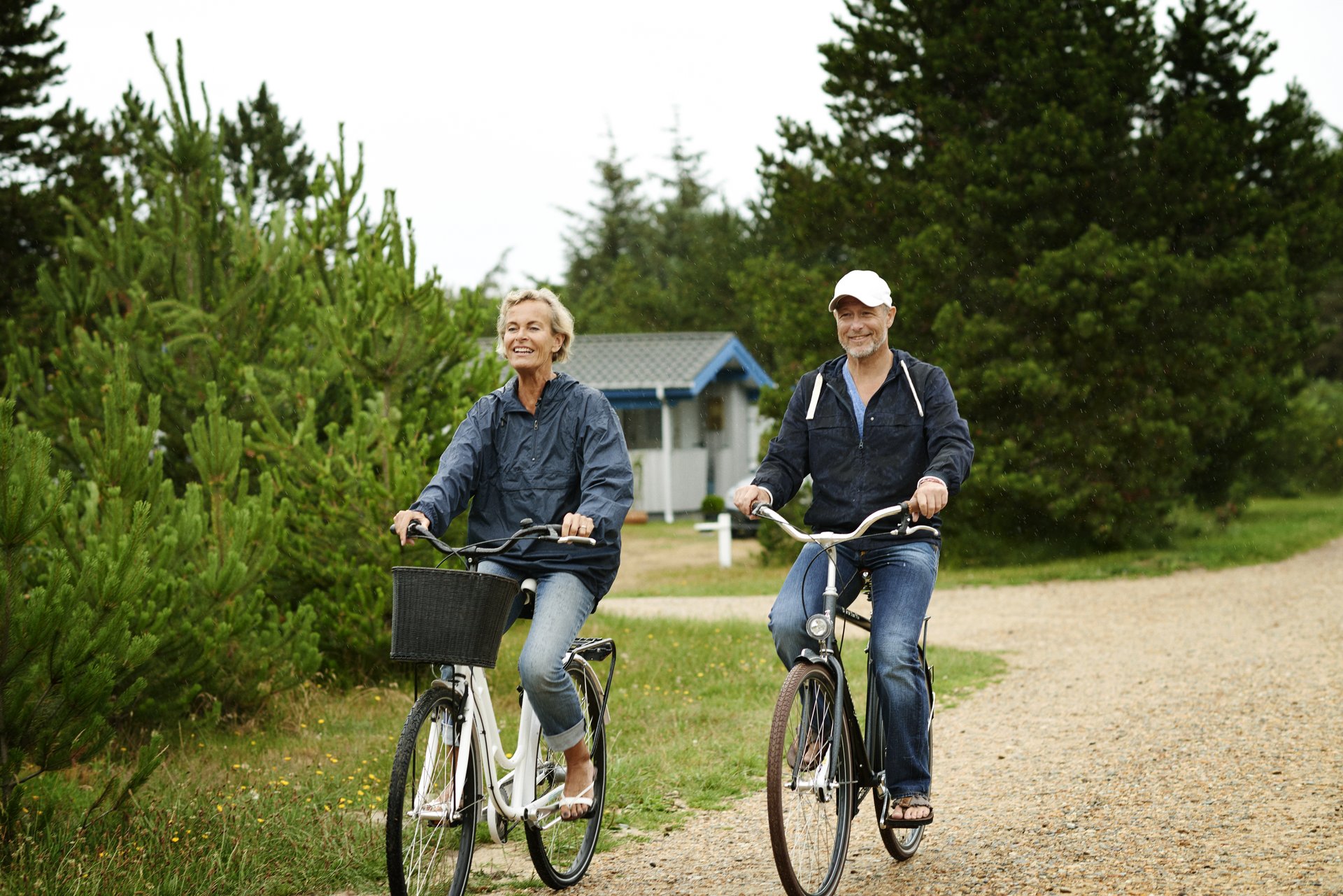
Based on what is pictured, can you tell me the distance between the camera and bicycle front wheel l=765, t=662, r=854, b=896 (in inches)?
160

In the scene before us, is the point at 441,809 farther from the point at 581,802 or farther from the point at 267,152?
the point at 267,152

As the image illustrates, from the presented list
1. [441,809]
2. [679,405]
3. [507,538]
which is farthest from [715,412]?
[441,809]

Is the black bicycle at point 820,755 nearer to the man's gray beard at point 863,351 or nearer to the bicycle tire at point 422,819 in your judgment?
the man's gray beard at point 863,351

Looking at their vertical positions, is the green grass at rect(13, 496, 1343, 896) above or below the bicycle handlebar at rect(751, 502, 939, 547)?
below

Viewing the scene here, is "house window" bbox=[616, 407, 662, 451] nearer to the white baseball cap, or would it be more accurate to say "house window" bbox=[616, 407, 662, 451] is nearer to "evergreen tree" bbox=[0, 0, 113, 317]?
"evergreen tree" bbox=[0, 0, 113, 317]

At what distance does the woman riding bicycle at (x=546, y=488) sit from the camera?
435cm

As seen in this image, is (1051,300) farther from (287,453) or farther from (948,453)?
(948,453)

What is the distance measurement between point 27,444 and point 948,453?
3279 millimetres

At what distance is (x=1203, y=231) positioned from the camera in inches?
733

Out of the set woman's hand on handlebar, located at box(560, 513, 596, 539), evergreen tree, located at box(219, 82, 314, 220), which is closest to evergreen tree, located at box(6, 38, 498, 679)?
woman's hand on handlebar, located at box(560, 513, 596, 539)

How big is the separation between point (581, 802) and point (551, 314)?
1740 mm

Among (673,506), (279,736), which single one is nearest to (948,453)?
(279,736)

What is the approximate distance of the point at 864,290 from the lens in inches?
184

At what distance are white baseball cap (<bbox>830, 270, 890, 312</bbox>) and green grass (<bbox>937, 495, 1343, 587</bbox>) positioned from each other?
1328 cm
